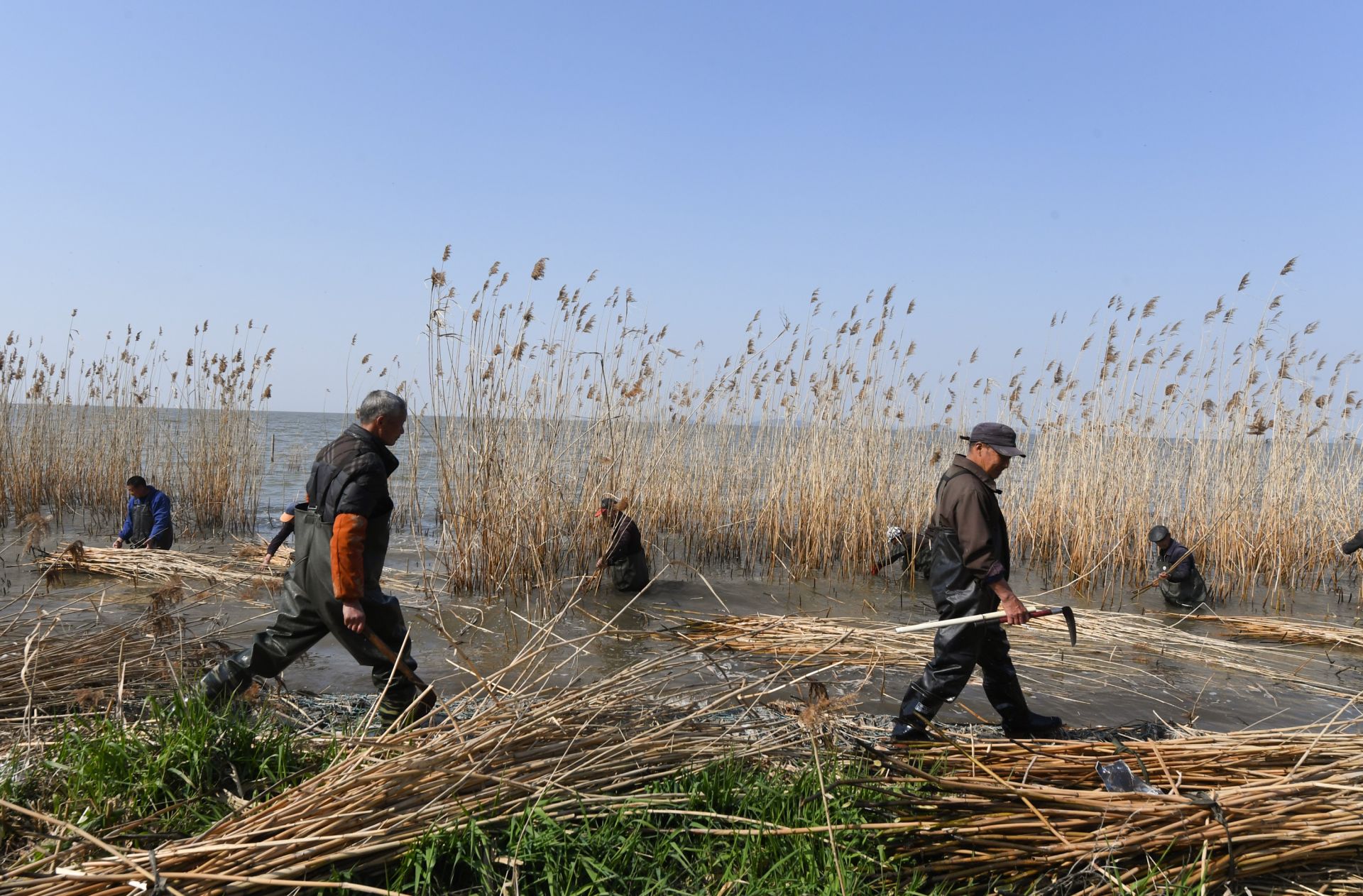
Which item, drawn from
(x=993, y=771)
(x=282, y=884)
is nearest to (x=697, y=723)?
(x=993, y=771)

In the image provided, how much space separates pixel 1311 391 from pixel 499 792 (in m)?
10.6

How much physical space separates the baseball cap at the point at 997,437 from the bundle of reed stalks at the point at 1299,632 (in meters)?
4.45

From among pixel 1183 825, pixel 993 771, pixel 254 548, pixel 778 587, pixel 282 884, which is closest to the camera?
pixel 282 884

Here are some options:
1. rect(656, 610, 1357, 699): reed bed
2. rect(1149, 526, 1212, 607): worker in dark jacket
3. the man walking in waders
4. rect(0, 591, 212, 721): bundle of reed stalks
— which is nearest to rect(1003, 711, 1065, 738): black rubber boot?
rect(656, 610, 1357, 699): reed bed

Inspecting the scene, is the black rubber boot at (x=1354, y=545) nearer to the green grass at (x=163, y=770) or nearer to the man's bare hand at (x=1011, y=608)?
the man's bare hand at (x=1011, y=608)

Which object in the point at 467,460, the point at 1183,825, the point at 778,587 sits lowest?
the point at 778,587

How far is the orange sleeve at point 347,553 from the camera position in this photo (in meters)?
3.28

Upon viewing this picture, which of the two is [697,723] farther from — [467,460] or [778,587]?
[778,587]

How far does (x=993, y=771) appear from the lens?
2762 mm

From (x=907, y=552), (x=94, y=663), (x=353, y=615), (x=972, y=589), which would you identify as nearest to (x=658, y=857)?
(x=353, y=615)

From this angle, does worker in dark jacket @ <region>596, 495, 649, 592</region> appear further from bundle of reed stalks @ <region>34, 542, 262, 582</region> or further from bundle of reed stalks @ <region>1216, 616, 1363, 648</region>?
bundle of reed stalks @ <region>1216, 616, 1363, 648</region>

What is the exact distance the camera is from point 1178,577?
7.95 metres

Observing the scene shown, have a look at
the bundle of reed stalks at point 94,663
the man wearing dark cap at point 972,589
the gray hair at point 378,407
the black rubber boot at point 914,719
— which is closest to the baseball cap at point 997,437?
the man wearing dark cap at point 972,589

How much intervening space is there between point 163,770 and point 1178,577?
332 inches
